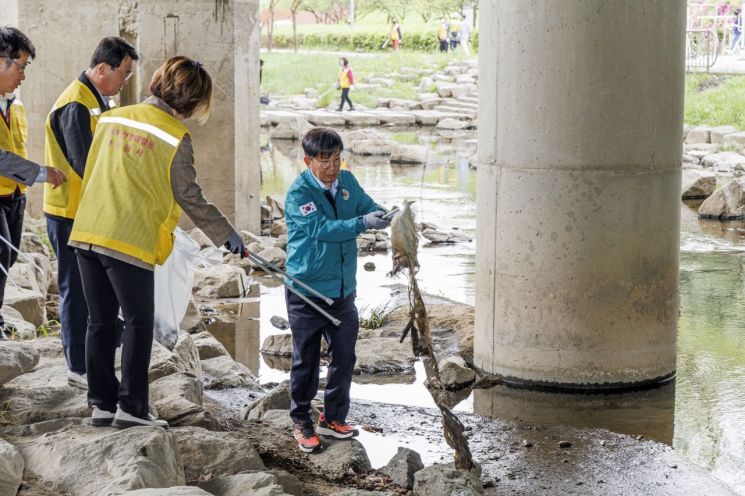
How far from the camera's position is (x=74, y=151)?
234 inches

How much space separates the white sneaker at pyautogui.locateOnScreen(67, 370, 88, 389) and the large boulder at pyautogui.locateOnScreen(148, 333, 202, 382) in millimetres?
536

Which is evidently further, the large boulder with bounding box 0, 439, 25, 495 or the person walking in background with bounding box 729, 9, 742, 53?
the person walking in background with bounding box 729, 9, 742, 53

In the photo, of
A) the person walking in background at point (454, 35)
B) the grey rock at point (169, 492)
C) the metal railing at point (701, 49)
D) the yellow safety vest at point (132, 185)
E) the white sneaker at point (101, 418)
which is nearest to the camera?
the grey rock at point (169, 492)

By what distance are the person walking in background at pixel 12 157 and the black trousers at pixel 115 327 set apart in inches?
34.8

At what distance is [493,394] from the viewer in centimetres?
Answer: 782

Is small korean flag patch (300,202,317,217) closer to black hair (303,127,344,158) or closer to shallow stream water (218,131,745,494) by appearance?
black hair (303,127,344,158)

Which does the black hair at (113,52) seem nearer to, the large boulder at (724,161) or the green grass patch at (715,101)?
the large boulder at (724,161)

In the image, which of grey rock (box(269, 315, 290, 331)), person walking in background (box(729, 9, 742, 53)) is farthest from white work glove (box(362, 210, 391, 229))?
person walking in background (box(729, 9, 742, 53))

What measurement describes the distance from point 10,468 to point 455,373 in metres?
3.91

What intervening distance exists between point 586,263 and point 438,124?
25536 millimetres

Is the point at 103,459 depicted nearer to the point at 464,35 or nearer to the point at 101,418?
the point at 101,418

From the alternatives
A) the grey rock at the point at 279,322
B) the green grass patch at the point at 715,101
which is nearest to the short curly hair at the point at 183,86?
the grey rock at the point at 279,322

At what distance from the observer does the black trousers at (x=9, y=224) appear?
6.51 m

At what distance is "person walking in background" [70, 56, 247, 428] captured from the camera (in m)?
5.23
